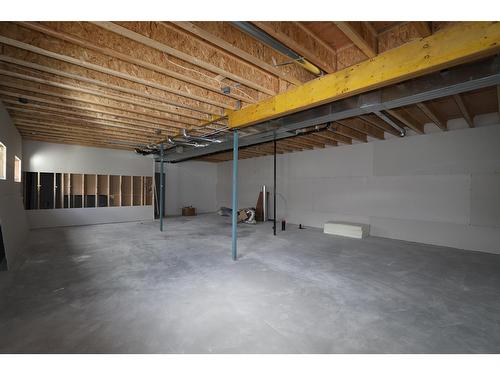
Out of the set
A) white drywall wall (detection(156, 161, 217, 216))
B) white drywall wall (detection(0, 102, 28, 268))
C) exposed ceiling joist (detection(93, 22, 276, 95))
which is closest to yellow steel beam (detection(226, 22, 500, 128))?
exposed ceiling joist (detection(93, 22, 276, 95))

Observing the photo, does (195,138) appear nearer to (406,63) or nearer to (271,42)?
(271,42)

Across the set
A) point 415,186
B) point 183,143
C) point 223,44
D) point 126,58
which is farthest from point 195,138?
point 415,186

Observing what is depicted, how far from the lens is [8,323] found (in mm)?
1911

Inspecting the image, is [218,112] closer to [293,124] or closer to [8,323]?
[293,124]

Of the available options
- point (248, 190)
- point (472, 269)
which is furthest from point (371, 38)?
point (248, 190)

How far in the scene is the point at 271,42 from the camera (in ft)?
6.28

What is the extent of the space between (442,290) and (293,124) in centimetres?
282

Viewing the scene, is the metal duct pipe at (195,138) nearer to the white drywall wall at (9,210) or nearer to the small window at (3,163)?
the white drywall wall at (9,210)

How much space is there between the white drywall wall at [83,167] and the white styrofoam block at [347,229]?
→ 606cm

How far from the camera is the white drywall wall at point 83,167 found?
640cm

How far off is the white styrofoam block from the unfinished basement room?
0.03m

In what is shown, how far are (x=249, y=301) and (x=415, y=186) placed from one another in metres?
4.77

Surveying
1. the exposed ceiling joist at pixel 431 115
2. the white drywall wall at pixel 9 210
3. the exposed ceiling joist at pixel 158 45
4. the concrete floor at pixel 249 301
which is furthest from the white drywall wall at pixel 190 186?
the exposed ceiling joist at pixel 431 115

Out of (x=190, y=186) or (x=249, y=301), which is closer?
(x=249, y=301)
